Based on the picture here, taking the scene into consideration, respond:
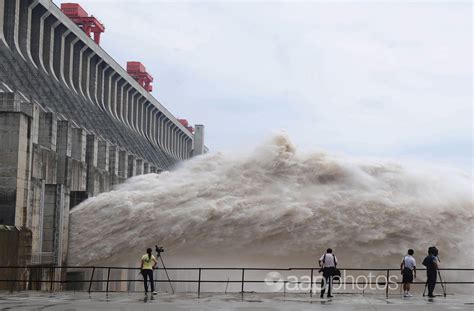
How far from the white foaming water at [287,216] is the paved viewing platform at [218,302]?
23.4 feet

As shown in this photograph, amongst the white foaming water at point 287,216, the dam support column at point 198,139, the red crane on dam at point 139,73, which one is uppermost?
the red crane on dam at point 139,73

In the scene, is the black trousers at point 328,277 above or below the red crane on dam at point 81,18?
below

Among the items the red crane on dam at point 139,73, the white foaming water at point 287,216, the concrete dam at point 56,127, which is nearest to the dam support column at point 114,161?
the concrete dam at point 56,127

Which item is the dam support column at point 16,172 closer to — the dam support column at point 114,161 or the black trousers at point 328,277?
the black trousers at point 328,277

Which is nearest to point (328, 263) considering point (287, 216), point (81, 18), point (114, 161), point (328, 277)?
point (328, 277)

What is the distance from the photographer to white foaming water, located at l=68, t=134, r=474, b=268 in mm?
36562

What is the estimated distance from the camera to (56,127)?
44.8 m

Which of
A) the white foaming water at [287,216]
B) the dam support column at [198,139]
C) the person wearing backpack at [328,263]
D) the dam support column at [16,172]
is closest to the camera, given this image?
the person wearing backpack at [328,263]

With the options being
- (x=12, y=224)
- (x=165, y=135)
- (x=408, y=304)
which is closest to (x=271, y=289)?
(x=12, y=224)

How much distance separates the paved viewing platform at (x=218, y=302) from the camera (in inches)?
914

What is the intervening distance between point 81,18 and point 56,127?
155 feet

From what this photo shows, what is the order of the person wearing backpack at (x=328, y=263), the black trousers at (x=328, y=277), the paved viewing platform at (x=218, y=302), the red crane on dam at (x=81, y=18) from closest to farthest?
the paved viewing platform at (x=218, y=302) < the person wearing backpack at (x=328, y=263) < the black trousers at (x=328, y=277) < the red crane on dam at (x=81, y=18)

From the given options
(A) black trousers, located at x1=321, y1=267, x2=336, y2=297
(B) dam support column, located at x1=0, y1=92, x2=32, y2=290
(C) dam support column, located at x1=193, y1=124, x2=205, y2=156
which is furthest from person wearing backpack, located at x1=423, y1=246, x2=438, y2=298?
(C) dam support column, located at x1=193, y1=124, x2=205, y2=156

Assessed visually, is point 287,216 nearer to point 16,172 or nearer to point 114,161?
point 16,172
